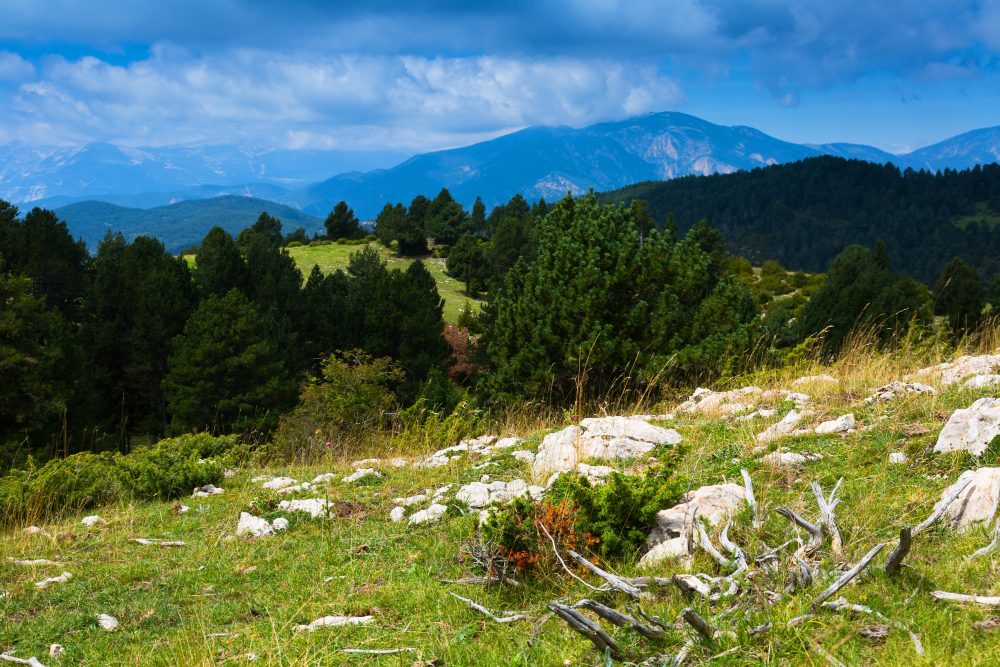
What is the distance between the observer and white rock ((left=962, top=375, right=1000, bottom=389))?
217 inches

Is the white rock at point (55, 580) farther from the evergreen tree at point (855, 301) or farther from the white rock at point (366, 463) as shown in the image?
the evergreen tree at point (855, 301)

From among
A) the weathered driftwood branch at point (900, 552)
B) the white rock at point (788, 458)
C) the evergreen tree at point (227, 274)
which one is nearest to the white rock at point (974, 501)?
the weathered driftwood branch at point (900, 552)

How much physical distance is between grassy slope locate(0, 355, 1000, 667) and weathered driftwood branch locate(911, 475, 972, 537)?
0.26 feet

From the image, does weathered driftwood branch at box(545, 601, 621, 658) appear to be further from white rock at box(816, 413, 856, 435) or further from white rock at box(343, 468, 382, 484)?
white rock at box(343, 468, 382, 484)

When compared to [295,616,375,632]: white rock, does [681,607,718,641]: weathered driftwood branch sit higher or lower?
higher

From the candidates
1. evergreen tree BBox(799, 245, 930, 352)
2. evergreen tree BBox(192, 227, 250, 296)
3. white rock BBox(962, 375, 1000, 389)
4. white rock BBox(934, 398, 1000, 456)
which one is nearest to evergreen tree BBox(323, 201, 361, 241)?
evergreen tree BBox(192, 227, 250, 296)

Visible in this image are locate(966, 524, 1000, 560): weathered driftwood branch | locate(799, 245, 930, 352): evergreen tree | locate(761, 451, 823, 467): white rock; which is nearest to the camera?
locate(966, 524, 1000, 560): weathered driftwood branch

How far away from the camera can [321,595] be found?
327 cm

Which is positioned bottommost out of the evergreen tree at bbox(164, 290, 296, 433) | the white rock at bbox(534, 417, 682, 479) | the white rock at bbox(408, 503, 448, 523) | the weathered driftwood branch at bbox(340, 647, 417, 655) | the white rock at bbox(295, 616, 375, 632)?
the evergreen tree at bbox(164, 290, 296, 433)

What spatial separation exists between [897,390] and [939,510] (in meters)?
3.33

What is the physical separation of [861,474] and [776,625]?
2187mm

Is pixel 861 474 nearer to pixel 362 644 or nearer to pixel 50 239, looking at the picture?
pixel 362 644

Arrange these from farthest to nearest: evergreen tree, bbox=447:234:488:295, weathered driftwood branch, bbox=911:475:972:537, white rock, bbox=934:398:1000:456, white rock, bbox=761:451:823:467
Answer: evergreen tree, bbox=447:234:488:295 → white rock, bbox=761:451:823:467 → white rock, bbox=934:398:1000:456 → weathered driftwood branch, bbox=911:475:972:537

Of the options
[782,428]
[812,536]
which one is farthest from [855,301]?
[812,536]
